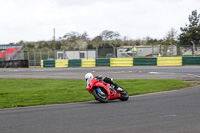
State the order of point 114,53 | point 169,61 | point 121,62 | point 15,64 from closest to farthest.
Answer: point 169,61 → point 121,62 → point 114,53 → point 15,64

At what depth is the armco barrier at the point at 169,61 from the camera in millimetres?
32000

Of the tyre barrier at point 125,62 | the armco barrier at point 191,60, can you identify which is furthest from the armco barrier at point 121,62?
the armco barrier at point 191,60

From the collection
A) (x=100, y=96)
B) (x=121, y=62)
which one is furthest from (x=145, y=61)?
(x=100, y=96)

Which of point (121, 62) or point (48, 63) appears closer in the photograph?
point (121, 62)

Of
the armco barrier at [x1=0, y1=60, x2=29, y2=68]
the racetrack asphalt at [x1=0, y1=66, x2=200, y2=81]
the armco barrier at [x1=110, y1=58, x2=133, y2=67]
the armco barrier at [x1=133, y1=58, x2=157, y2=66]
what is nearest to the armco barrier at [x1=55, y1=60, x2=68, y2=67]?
the armco barrier at [x1=0, y1=60, x2=29, y2=68]

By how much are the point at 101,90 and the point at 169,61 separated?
917 inches

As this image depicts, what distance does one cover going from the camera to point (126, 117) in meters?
7.16

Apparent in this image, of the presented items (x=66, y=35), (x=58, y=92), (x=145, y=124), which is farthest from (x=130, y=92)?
(x=66, y=35)

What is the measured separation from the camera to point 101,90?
10.3 m

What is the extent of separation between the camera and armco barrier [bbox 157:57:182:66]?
105ft

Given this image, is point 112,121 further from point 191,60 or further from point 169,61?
point 169,61

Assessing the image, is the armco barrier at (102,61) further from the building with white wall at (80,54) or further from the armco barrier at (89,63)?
the building with white wall at (80,54)

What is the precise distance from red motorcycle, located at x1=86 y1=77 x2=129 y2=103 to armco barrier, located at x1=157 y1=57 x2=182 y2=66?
22.5 meters

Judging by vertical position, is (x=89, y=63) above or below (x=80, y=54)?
below
